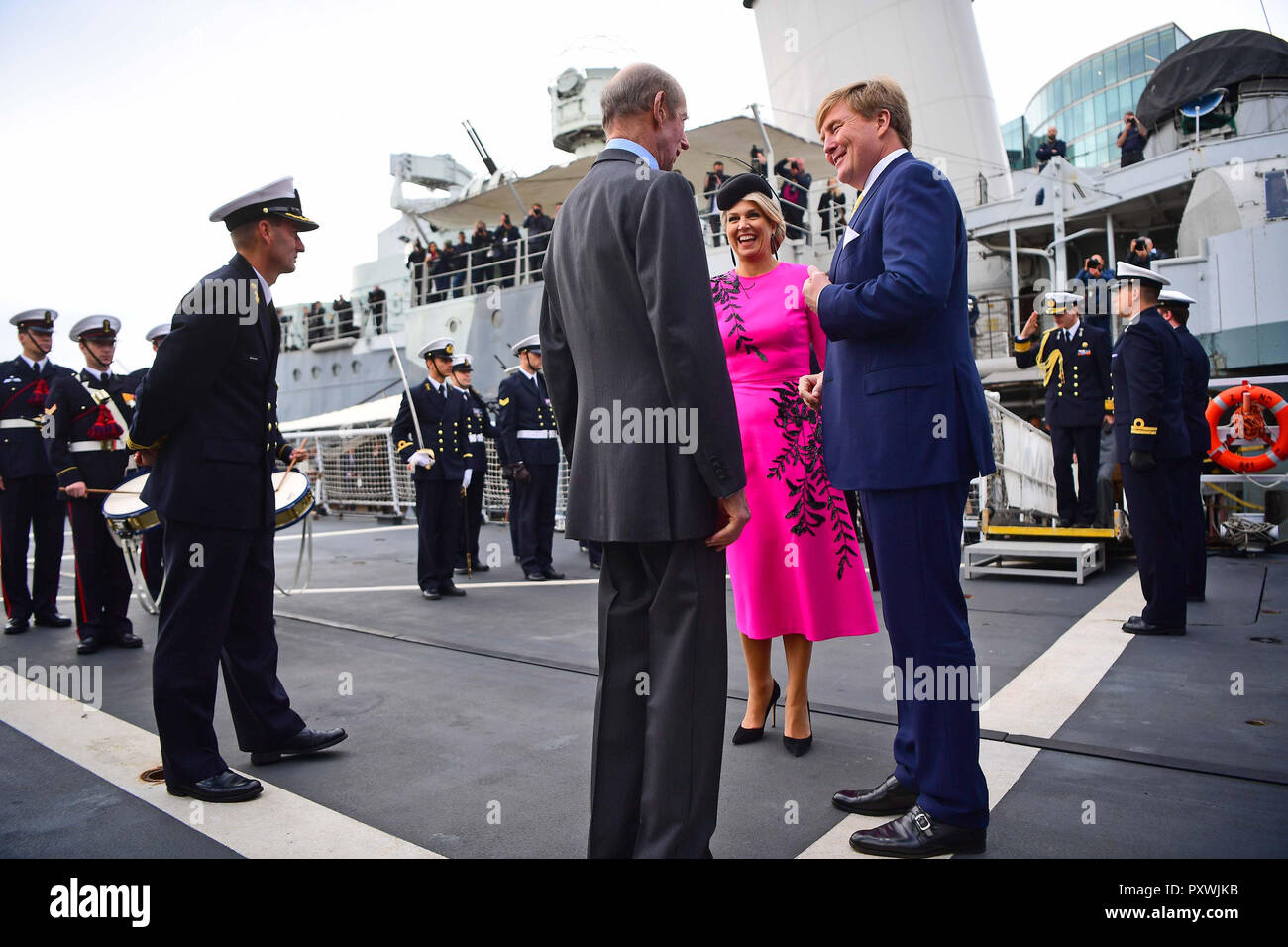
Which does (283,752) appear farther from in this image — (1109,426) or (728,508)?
(1109,426)

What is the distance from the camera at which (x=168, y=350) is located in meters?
2.61

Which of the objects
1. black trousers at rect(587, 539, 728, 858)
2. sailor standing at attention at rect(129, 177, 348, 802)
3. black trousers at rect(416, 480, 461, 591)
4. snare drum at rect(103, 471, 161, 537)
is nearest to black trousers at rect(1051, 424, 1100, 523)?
black trousers at rect(416, 480, 461, 591)

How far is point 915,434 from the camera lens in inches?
84.5

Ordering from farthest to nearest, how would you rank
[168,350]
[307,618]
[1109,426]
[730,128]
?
[730,128] < [1109,426] < [307,618] < [168,350]

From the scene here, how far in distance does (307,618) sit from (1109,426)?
7425 millimetres

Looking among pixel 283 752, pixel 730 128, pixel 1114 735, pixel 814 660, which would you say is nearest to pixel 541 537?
pixel 814 660

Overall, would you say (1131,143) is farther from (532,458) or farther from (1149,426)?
(532,458)

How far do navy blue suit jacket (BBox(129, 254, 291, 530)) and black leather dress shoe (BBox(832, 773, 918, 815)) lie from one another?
6.85ft

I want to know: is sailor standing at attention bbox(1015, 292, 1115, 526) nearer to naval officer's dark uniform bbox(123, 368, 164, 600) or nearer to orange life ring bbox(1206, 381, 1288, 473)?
orange life ring bbox(1206, 381, 1288, 473)

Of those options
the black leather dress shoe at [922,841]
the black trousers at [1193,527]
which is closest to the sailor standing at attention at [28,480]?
the black leather dress shoe at [922,841]

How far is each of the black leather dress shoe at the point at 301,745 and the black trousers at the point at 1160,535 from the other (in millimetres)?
4009

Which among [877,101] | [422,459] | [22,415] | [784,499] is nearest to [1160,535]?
[784,499]
